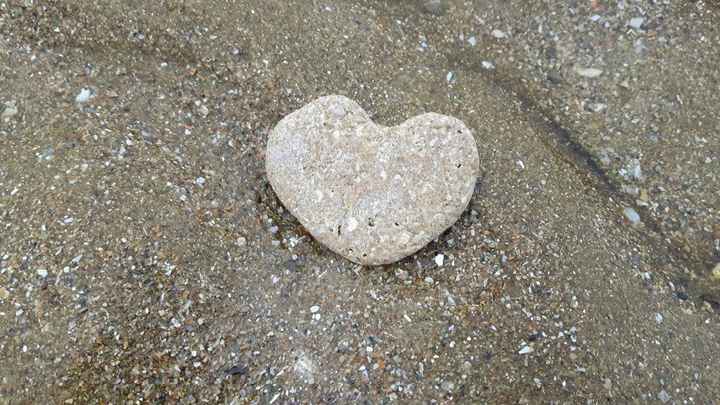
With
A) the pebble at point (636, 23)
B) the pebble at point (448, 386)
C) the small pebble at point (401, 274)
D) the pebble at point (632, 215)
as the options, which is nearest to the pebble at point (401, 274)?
the small pebble at point (401, 274)

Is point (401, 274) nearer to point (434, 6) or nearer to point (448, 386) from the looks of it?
point (448, 386)

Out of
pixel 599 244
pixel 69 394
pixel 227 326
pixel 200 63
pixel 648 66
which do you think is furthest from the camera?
pixel 648 66

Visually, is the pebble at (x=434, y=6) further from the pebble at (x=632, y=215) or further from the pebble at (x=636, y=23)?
the pebble at (x=632, y=215)

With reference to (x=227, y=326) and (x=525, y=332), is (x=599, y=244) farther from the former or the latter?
(x=227, y=326)

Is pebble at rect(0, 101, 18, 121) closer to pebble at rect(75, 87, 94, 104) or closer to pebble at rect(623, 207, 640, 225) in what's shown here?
pebble at rect(75, 87, 94, 104)

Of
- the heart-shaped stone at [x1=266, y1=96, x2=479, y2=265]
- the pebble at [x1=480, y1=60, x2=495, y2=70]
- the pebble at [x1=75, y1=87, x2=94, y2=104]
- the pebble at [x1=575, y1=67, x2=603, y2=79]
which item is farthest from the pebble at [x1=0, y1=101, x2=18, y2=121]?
the pebble at [x1=575, y1=67, x2=603, y2=79]

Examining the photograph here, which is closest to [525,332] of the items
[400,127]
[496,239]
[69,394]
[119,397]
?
[496,239]
